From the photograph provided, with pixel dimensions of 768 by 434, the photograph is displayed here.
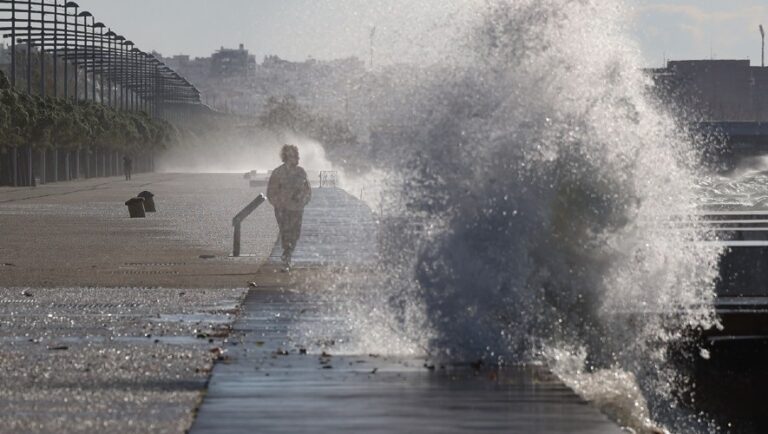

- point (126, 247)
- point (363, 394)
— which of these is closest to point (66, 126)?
point (126, 247)

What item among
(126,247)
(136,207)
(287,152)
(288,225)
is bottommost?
(126,247)

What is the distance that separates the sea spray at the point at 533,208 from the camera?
12953mm

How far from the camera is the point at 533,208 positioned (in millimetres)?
12984

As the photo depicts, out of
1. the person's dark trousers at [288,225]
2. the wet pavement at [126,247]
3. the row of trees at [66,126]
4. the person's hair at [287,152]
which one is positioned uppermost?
the row of trees at [66,126]

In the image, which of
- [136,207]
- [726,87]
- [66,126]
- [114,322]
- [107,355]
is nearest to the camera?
[107,355]

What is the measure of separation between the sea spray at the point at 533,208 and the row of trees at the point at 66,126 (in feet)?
215

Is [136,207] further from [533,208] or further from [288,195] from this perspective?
[533,208]

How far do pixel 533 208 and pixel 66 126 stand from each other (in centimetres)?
8803

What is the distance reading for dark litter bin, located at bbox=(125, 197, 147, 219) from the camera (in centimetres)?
4288

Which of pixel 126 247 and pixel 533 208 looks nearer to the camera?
pixel 533 208

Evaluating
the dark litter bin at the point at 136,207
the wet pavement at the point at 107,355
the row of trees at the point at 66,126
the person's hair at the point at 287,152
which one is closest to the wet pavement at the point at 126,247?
the dark litter bin at the point at 136,207

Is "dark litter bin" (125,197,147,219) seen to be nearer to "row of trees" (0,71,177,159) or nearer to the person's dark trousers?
the person's dark trousers

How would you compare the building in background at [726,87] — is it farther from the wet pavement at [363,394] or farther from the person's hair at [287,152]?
the wet pavement at [363,394]

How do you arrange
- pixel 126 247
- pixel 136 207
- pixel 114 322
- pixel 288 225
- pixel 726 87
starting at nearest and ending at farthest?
pixel 114 322
pixel 288 225
pixel 126 247
pixel 136 207
pixel 726 87
